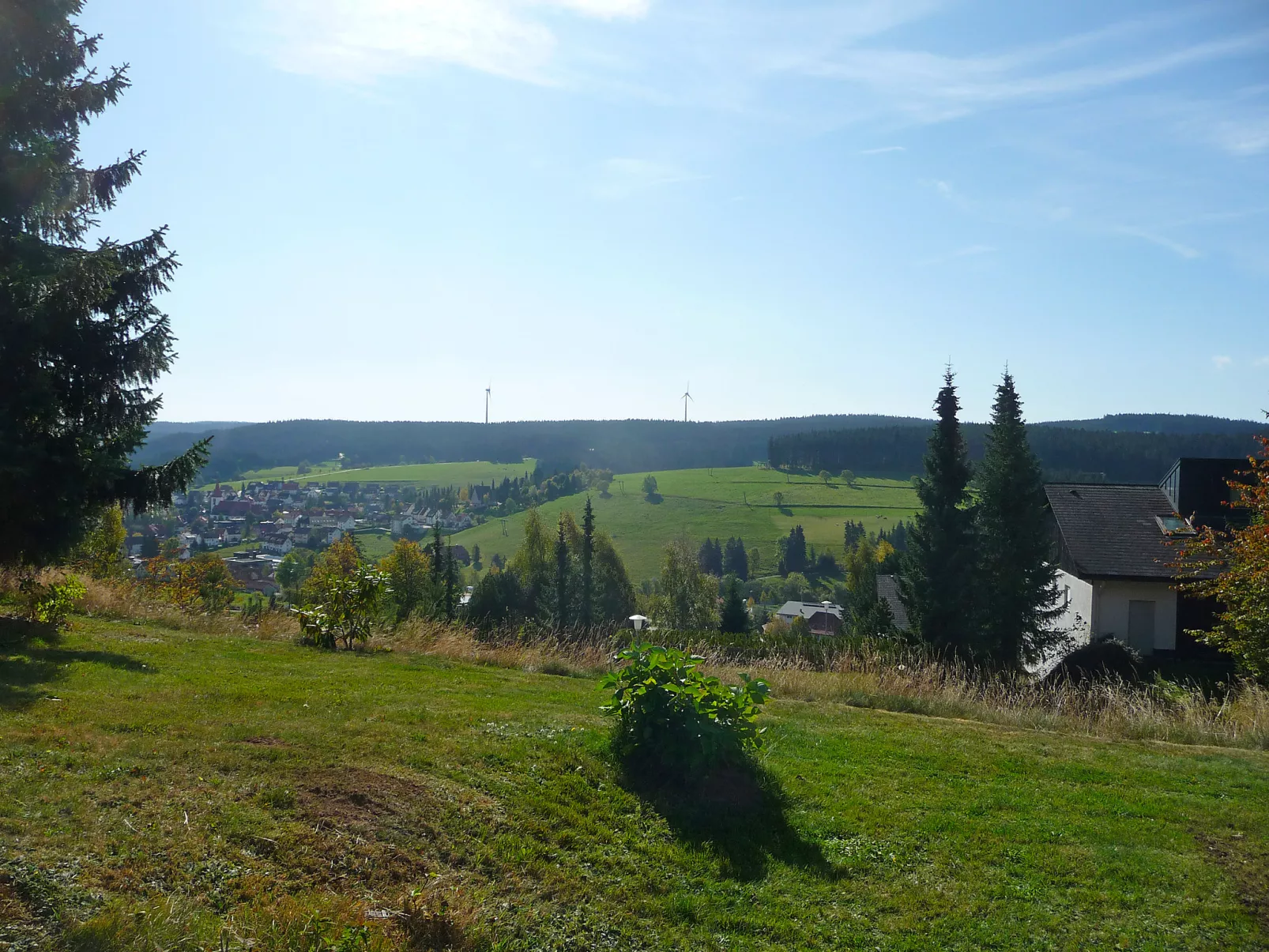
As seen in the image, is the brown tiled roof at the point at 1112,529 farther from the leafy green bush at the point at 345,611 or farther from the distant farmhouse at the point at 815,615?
the distant farmhouse at the point at 815,615

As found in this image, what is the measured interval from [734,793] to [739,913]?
1.63m

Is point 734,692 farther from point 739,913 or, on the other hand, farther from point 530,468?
point 530,468

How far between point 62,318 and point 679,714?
8203 mm

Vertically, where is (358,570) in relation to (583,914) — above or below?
above

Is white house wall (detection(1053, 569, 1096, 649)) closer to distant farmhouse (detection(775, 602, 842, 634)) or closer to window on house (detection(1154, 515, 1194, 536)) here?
window on house (detection(1154, 515, 1194, 536))

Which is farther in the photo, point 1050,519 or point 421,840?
point 1050,519

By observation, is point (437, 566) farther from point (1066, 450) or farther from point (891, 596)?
point (1066, 450)

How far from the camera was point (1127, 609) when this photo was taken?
2884 cm

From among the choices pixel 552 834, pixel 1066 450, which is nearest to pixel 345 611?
pixel 552 834

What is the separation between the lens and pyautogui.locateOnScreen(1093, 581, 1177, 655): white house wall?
93.4ft

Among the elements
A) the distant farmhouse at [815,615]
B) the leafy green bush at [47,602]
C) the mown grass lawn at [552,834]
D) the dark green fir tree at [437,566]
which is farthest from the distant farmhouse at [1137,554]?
the distant farmhouse at [815,615]

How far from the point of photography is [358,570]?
12.6 meters

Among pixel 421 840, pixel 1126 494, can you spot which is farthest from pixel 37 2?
pixel 1126 494

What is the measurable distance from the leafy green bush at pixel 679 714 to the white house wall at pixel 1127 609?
2634 centimetres
